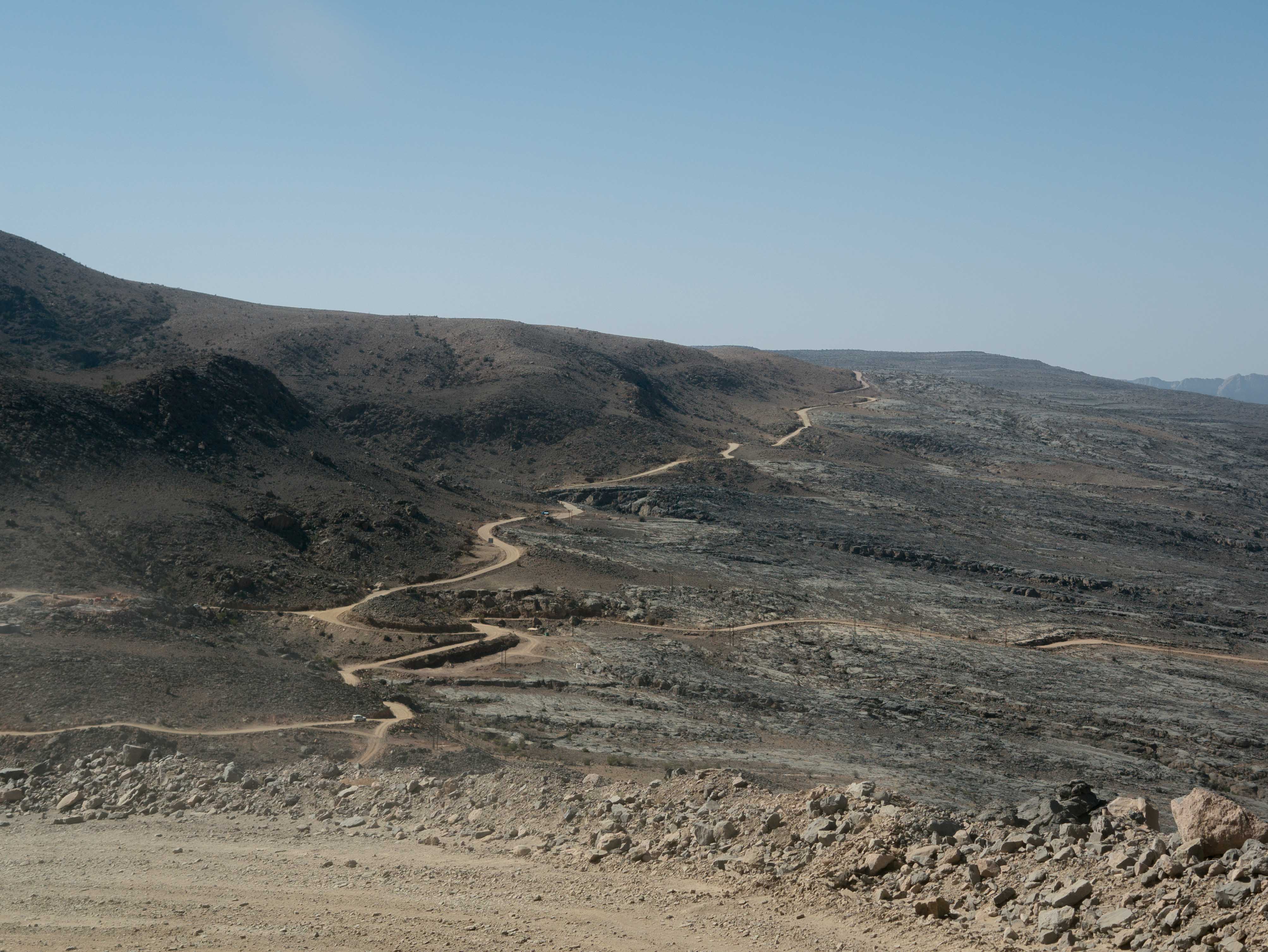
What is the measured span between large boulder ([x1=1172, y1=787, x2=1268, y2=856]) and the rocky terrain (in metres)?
0.09

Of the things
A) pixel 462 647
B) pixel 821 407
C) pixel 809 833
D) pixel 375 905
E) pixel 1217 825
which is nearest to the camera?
pixel 1217 825

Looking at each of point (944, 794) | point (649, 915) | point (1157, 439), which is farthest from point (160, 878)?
point (1157, 439)

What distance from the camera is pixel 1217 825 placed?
10.3 m

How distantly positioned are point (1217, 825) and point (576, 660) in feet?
75.2

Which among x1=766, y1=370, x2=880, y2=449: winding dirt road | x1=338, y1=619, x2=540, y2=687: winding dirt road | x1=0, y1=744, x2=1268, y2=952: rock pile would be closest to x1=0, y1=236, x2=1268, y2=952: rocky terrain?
x1=0, y1=744, x2=1268, y2=952: rock pile

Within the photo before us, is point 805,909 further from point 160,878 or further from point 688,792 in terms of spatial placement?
point 160,878

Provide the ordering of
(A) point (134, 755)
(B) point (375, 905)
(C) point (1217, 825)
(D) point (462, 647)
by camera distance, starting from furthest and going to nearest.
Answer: (D) point (462, 647) → (A) point (134, 755) → (B) point (375, 905) → (C) point (1217, 825)

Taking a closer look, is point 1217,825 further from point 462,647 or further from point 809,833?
point 462,647

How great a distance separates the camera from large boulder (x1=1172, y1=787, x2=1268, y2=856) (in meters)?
10.1

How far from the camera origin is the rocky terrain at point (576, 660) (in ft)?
38.3

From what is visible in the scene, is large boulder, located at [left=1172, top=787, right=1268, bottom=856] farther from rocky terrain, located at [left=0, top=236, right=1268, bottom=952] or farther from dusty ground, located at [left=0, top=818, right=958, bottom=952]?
dusty ground, located at [left=0, top=818, right=958, bottom=952]

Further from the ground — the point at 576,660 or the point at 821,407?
the point at 821,407

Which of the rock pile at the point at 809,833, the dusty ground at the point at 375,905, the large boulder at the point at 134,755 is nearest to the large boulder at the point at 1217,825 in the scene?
the rock pile at the point at 809,833

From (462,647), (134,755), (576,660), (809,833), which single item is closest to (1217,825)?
(809,833)
